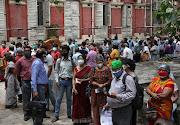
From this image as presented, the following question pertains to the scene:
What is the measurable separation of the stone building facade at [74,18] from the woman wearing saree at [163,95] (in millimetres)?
11073

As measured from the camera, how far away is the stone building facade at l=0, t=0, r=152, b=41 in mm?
17719

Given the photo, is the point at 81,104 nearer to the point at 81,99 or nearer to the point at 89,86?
the point at 81,99

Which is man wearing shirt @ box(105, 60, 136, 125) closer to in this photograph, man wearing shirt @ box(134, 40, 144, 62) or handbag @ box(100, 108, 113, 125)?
handbag @ box(100, 108, 113, 125)

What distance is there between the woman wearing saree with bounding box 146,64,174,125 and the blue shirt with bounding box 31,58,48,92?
289cm

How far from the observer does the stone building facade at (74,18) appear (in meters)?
17.7

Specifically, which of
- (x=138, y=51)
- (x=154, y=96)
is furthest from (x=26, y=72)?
(x=138, y=51)

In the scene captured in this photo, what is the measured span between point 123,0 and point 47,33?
28.7ft

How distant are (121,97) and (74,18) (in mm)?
16254

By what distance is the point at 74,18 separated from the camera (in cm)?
2072

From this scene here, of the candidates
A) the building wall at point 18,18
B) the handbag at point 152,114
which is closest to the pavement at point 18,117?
the handbag at point 152,114

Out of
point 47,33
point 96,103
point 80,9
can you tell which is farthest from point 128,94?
point 80,9

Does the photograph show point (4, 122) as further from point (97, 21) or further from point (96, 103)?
point (97, 21)

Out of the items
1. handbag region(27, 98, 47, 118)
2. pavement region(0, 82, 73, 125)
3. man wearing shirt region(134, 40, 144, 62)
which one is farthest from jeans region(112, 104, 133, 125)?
man wearing shirt region(134, 40, 144, 62)

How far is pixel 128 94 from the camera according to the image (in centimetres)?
505
